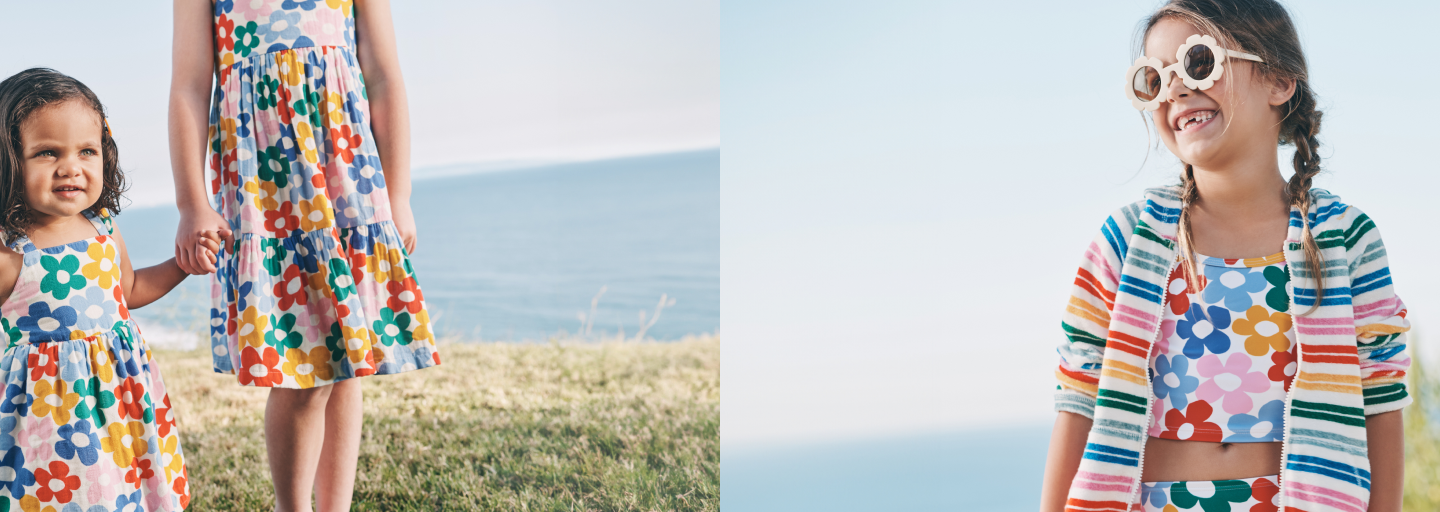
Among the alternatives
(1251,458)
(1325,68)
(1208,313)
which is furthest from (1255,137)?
(1325,68)

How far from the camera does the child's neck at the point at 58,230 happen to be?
142 centimetres

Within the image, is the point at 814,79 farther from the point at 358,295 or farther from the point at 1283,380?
the point at 1283,380

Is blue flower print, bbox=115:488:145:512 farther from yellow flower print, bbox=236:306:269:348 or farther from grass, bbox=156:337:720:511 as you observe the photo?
grass, bbox=156:337:720:511

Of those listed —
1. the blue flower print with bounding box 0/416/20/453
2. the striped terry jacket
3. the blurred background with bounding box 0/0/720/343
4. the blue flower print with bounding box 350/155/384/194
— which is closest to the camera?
the striped terry jacket

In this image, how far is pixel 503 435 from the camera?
2.91m

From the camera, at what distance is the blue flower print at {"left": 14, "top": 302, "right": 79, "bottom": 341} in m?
1.40

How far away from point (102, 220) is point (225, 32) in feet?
A: 1.22

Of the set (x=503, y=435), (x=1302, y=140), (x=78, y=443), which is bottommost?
(x=503, y=435)

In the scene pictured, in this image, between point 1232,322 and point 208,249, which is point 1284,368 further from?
point 208,249

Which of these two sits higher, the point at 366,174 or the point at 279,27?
the point at 279,27

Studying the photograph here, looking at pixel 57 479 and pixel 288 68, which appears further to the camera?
pixel 288 68

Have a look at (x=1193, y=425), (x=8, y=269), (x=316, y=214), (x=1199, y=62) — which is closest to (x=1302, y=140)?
(x=1199, y=62)

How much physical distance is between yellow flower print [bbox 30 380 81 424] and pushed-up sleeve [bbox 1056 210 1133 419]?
4.67 ft

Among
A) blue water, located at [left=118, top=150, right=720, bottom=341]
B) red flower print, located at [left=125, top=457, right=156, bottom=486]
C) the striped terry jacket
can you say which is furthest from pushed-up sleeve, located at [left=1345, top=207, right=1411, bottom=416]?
blue water, located at [left=118, top=150, right=720, bottom=341]
